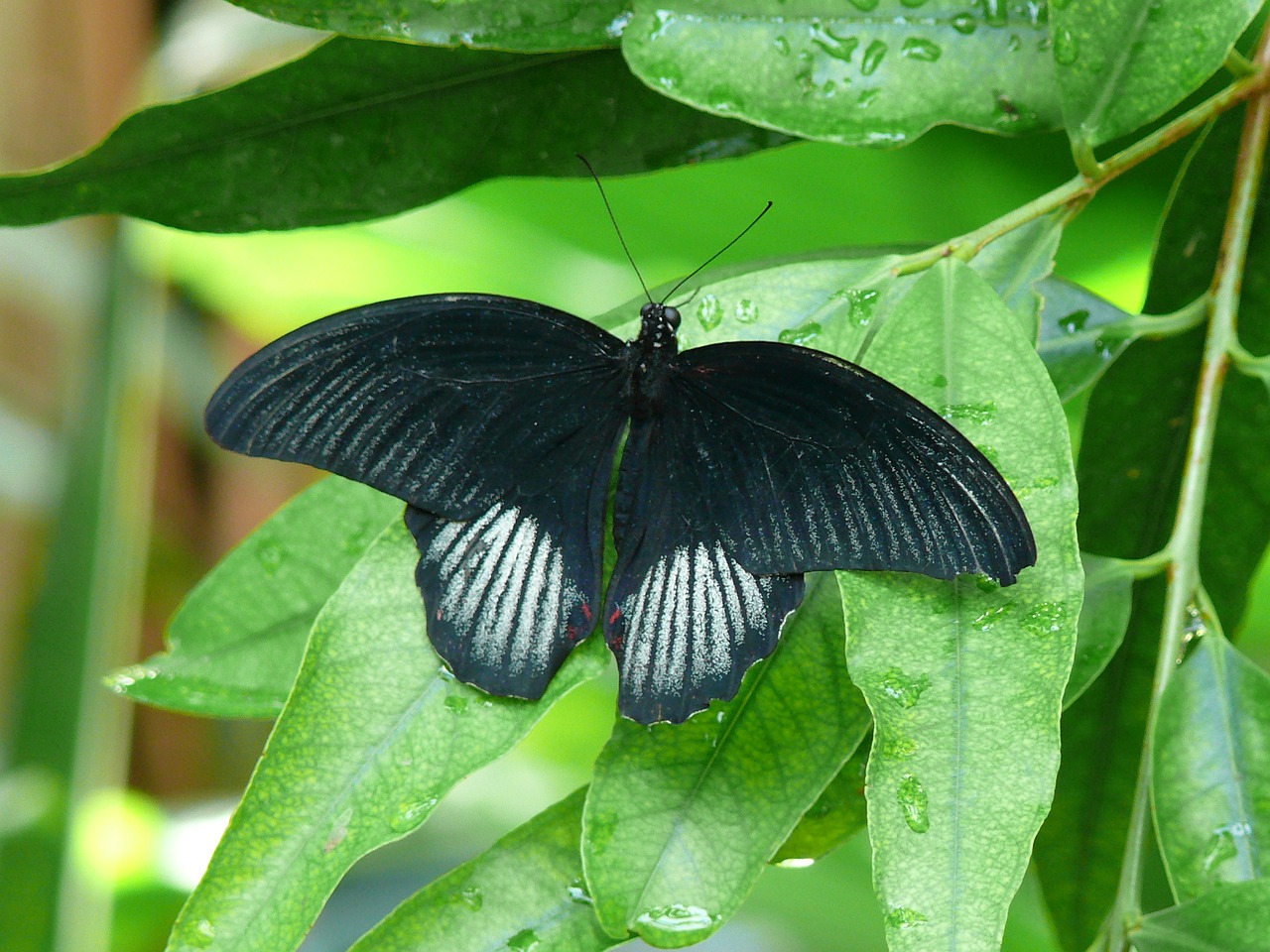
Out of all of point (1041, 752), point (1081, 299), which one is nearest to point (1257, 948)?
point (1041, 752)

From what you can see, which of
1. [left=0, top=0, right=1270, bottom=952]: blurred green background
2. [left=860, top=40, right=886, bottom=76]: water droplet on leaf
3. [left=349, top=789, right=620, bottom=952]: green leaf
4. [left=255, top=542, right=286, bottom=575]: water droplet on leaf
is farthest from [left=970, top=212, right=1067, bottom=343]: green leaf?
[left=0, top=0, right=1270, bottom=952]: blurred green background

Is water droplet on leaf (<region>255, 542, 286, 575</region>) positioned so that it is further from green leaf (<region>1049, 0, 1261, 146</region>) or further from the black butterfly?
green leaf (<region>1049, 0, 1261, 146</region>)

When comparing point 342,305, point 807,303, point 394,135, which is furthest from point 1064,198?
point 342,305

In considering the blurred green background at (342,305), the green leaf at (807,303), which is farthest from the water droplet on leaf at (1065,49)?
the blurred green background at (342,305)

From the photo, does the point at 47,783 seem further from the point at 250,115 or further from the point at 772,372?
the point at 772,372

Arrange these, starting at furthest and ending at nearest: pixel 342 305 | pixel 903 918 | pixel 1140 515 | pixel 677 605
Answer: pixel 342 305
pixel 1140 515
pixel 677 605
pixel 903 918

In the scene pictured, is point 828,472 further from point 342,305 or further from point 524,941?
point 342,305
